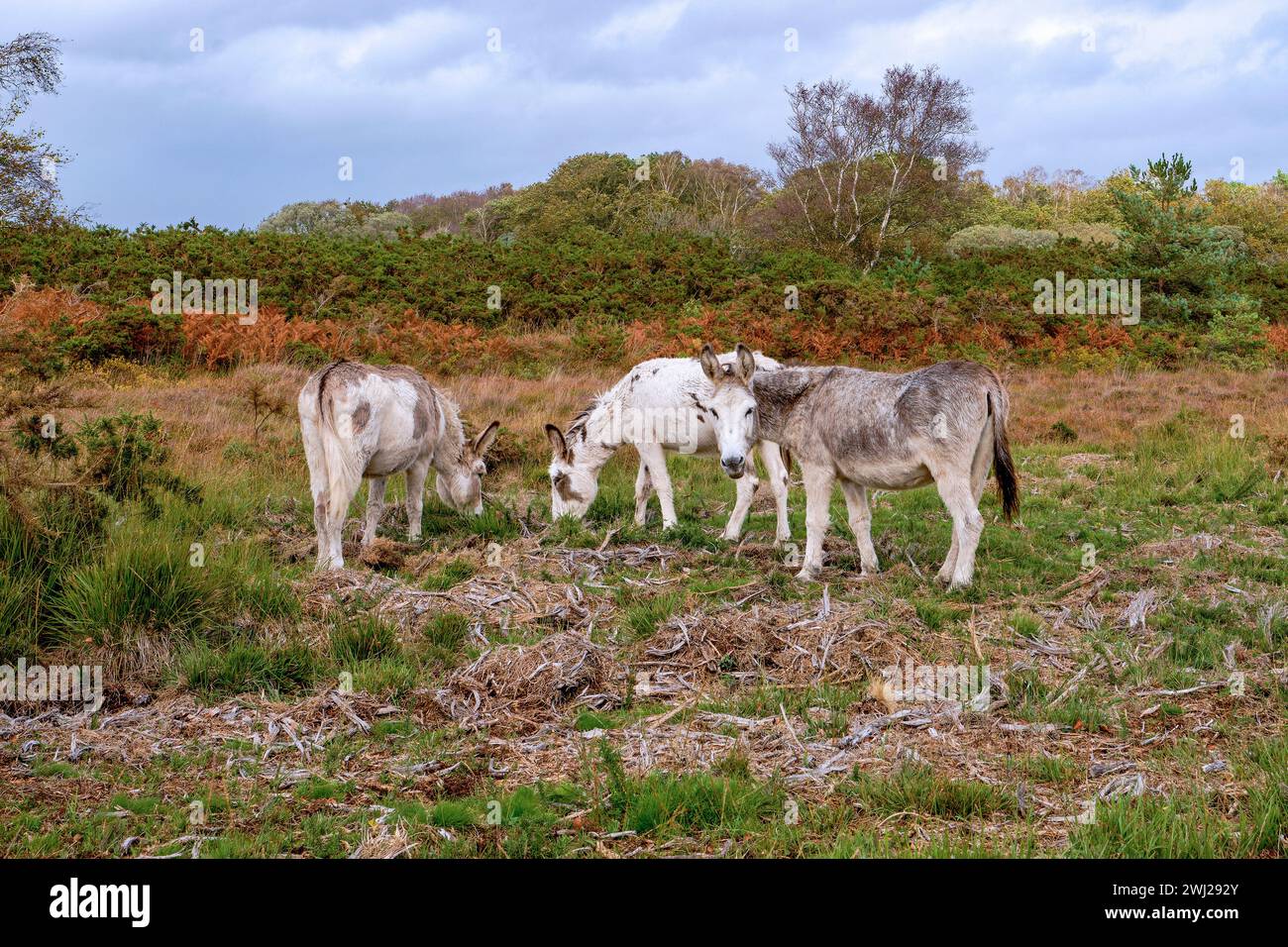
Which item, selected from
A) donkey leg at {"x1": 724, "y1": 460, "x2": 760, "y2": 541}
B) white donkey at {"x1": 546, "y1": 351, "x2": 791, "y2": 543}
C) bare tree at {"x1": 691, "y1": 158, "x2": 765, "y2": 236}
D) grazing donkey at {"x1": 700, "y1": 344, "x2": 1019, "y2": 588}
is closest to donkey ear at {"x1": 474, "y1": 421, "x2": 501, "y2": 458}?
white donkey at {"x1": 546, "y1": 351, "x2": 791, "y2": 543}

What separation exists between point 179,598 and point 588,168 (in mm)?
43396

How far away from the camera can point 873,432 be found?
9148 mm

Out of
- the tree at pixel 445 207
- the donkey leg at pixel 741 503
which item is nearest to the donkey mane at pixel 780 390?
the donkey leg at pixel 741 503

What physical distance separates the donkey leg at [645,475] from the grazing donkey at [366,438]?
5.87ft

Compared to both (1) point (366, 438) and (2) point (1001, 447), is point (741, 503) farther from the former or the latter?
(1) point (366, 438)

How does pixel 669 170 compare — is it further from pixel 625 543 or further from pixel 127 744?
pixel 127 744

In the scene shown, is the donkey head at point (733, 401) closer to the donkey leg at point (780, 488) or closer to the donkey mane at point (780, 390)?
the donkey mane at point (780, 390)

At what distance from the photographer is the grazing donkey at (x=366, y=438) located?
31.4 ft

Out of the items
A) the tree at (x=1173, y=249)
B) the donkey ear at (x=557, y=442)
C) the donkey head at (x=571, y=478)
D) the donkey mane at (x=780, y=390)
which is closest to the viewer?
the donkey mane at (x=780, y=390)

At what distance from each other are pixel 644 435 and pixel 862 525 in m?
3.07

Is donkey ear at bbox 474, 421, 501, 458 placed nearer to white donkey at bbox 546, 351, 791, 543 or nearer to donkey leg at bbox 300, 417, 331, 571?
white donkey at bbox 546, 351, 791, 543

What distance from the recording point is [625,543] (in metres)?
10.2

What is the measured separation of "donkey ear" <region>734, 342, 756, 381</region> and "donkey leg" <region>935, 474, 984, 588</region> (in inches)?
81.0

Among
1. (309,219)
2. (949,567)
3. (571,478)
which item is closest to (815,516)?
(949,567)
